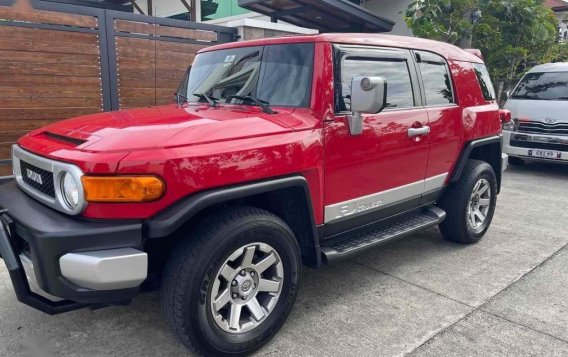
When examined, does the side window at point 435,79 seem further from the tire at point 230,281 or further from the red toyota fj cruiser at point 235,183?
the tire at point 230,281

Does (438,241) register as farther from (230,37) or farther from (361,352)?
(230,37)

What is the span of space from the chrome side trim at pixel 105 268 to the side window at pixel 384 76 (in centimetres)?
162

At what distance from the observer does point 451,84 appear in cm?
425

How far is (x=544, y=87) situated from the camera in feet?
27.6

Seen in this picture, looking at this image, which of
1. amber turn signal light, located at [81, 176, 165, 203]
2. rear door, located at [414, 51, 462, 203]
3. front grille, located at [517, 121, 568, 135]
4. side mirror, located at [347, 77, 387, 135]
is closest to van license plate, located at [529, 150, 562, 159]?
front grille, located at [517, 121, 568, 135]

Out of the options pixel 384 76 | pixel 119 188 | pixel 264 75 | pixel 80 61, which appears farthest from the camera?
pixel 80 61

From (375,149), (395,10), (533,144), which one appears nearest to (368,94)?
(375,149)

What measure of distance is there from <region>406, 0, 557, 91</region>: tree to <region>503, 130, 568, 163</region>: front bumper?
76.1 inches

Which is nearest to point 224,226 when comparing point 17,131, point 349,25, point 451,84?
point 451,84

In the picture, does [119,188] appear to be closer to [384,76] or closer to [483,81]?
[384,76]

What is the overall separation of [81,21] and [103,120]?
12.3 feet

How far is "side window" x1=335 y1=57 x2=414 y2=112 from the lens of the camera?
3.20 m

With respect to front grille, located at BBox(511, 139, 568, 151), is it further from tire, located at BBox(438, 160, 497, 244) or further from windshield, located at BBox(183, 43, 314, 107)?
windshield, located at BBox(183, 43, 314, 107)

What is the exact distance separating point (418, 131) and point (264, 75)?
131cm
